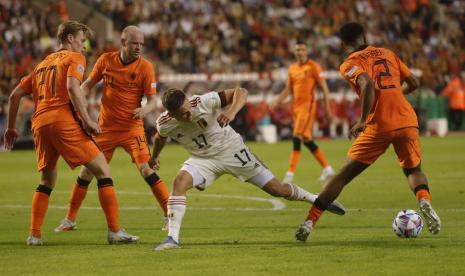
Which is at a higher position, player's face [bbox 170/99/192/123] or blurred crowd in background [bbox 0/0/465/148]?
player's face [bbox 170/99/192/123]

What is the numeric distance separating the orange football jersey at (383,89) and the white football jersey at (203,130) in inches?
56.4

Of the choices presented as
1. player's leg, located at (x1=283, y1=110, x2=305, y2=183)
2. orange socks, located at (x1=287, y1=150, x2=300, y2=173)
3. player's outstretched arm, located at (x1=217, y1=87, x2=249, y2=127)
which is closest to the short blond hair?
player's outstretched arm, located at (x1=217, y1=87, x2=249, y2=127)

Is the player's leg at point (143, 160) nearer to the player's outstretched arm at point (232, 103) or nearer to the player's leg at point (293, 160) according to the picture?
the player's outstretched arm at point (232, 103)

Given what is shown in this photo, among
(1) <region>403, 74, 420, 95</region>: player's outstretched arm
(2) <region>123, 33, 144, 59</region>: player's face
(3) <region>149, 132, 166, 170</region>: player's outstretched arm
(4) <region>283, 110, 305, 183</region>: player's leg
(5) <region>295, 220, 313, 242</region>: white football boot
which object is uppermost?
(2) <region>123, 33, 144, 59</region>: player's face

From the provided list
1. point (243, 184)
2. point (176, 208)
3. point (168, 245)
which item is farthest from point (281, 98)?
point (168, 245)

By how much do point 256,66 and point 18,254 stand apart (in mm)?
27281

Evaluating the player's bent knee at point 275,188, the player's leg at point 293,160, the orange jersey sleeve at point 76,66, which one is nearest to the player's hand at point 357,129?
the player's bent knee at point 275,188

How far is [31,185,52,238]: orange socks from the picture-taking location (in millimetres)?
11477

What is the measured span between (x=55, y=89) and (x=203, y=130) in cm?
170

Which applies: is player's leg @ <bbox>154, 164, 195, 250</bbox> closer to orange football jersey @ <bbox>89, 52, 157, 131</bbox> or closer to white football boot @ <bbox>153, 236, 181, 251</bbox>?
white football boot @ <bbox>153, 236, 181, 251</bbox>

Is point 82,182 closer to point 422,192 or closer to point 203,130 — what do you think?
point 203,130

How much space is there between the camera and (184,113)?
10.7m

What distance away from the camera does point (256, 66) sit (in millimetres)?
37469

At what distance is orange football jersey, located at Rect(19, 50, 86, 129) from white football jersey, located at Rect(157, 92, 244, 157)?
3.55ft
